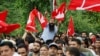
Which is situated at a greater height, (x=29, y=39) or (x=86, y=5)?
(x=86, y=5)

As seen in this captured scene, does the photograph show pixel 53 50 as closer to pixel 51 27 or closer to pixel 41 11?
pixel 51 27

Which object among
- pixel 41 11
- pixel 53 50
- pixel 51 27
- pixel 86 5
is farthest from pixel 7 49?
pixel 41 11

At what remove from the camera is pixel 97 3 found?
13.5 m

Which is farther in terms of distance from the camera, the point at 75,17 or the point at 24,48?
the point at 75,17

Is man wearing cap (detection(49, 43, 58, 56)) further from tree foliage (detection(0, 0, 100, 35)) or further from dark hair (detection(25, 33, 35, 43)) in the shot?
tree foliage (detection(0, 0, 100, 35))

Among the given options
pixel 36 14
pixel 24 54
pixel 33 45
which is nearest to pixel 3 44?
pixel 24 54

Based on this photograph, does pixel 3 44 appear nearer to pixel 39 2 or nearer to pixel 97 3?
pixel 97 3

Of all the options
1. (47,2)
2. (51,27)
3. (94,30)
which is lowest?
(94,30)

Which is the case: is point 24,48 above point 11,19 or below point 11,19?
above

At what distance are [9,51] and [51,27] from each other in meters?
6.74

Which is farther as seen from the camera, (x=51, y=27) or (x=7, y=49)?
(x=51, y=27)

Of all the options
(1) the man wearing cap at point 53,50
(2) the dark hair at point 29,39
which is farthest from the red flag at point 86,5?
(1) the man wearing cap at point 53,50

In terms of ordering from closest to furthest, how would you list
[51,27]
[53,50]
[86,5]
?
[53,50] → [86,5] → [51,27]

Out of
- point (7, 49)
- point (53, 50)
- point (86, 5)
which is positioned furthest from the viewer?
point (86, 5)
